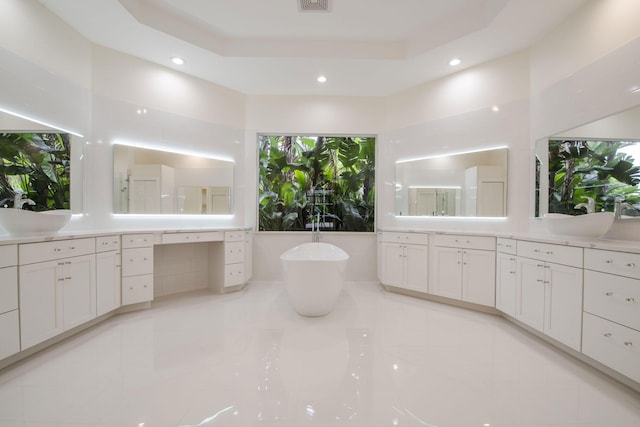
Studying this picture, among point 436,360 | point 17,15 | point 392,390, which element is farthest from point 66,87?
point 436,360

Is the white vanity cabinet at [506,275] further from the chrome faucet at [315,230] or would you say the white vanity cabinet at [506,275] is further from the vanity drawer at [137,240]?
the vanity drawer at [137,240]

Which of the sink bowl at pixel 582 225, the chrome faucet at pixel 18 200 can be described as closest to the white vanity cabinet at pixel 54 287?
the chrome faucet at pixel 18 200

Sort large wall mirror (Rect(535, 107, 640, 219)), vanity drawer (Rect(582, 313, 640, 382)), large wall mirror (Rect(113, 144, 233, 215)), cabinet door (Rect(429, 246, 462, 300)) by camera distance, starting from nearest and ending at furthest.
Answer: vanity drawer (Rect(582, 313, 640, 382)), large wall mirror (Rect(535, 107, 640, 219)), cabinet door (Rect(429, 246, 462, 300)), large wall mirror (Rect(113, 144, 233, 215))

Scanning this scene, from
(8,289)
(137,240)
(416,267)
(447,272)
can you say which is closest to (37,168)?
(137,240)

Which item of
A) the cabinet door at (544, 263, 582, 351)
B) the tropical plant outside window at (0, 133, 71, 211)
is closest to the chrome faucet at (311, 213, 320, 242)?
the cabinet door at (544, 263, 582, 351)

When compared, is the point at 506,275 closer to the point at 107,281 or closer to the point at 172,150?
the point at 107,281

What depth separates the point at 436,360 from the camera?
6.57ft

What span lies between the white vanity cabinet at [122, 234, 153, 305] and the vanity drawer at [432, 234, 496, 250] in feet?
11.4

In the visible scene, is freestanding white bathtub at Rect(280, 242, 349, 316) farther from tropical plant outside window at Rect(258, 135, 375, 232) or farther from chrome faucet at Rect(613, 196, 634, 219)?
chrome faucet at Rect(613, 196, 634, 219)

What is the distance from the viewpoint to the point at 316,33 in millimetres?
3105

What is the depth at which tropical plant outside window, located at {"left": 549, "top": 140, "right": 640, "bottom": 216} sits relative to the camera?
2.12m

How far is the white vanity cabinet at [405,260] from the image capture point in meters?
3.39

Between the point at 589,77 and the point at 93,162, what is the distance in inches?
205

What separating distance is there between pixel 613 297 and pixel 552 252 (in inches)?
20.1
